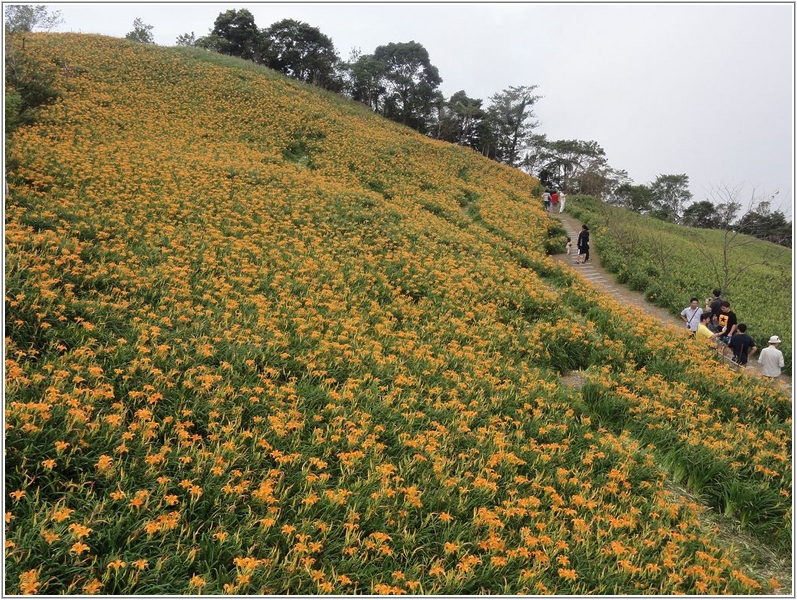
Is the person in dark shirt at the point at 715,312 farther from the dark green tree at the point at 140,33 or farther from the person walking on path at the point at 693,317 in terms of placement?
the dark green tree at the point at 140,33

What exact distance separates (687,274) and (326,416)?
16659 millimetres

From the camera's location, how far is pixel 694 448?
556 centimetres

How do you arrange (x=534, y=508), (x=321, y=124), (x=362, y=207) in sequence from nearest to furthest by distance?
(x=534, y=508) → (x=362, y=207) → (x=321, y=124)

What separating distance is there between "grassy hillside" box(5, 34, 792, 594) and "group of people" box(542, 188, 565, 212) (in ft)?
51.0

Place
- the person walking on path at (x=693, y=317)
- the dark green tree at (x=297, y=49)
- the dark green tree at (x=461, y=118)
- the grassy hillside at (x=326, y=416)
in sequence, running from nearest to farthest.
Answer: the grassy hillside at (x=326, y=416)
the person walking on path at (x=693, y=317)
the dark green tree at (x=297, y=49)
the dark green tree at (x=461, y=118)

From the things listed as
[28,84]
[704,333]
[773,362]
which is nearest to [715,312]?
[704,333]

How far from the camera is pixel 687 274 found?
16.8 m

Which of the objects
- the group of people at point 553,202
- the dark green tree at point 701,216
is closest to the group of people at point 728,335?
the group of people at point 553,202

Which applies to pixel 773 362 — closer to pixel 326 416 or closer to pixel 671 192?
pixel 326 416

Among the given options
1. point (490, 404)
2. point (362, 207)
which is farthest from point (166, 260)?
point (362, 207)

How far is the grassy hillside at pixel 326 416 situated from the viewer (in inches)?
124

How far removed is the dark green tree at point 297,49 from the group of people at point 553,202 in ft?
69.1

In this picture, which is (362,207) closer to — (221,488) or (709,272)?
(221,488)

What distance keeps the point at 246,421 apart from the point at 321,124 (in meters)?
20.4
